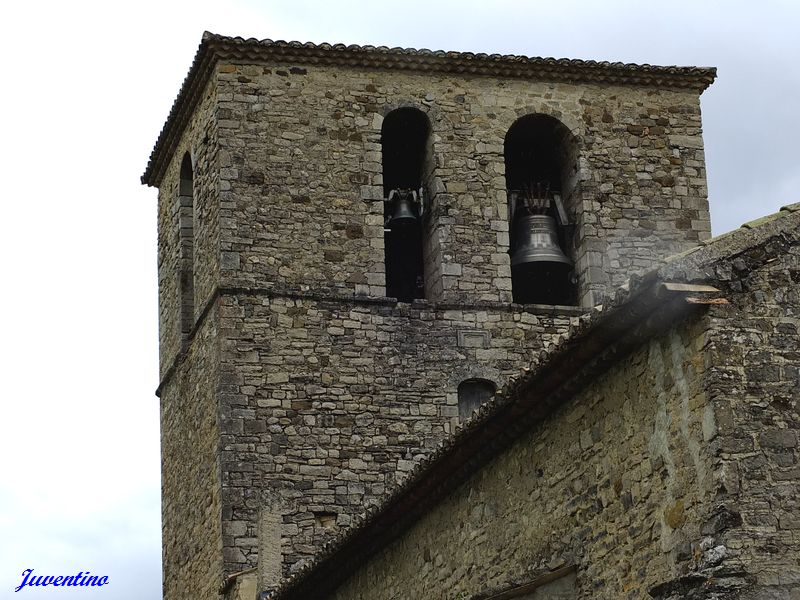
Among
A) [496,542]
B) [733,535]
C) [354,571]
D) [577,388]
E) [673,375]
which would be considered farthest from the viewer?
[354,571]

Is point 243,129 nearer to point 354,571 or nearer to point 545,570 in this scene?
point 354,571

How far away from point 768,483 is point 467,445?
291cm

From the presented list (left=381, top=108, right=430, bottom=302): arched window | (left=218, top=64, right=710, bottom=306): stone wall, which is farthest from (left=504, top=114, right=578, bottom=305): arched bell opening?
(left=381, top=108, right=430, bottom=302): arched window

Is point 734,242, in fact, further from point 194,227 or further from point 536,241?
point 194,227

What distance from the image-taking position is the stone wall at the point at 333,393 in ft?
52.2

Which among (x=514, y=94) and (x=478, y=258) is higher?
(x=514, y=94)

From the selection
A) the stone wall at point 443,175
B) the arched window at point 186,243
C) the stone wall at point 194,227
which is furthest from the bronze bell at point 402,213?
the arched window at point 186,243

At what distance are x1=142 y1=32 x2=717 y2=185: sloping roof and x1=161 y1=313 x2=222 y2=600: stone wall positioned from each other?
267 centimetres

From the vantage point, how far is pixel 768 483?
7.65m

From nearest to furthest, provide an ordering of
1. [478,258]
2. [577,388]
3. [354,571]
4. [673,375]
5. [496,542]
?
[673,375] → [577,388] → [496,542] → [354,571] → [478,258]

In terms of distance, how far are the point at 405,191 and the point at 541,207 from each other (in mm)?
1406

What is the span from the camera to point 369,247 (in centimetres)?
1688

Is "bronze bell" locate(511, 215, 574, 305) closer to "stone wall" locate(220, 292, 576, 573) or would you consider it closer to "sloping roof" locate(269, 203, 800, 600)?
"stone wall" locate(220, 292, 576, 573)

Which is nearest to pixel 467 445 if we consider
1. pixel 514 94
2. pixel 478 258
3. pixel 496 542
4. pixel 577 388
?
pixel 496 542
